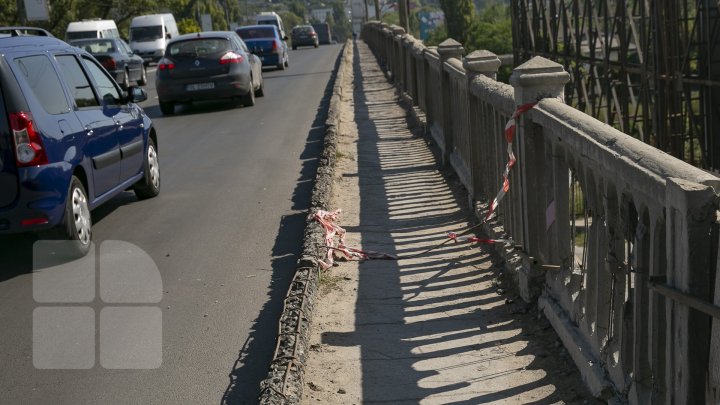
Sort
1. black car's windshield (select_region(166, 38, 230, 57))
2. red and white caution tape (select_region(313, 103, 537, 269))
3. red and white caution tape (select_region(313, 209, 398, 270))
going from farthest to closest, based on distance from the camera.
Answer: black car's windshield (select_region(166, 38, 230, 57)), red and white caution tape (select_region(313, 209, 398, 270)), red and white caution tape (select_region(313, 103, 537, 269))

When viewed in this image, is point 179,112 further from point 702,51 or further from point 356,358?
point 356,358

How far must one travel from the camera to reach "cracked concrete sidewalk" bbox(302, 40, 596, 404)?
5.18 meters

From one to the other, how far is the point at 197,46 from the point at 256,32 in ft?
62.2

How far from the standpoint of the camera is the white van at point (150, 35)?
48594mm

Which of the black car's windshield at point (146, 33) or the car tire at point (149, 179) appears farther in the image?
the black car's windshield at point (146, 33)

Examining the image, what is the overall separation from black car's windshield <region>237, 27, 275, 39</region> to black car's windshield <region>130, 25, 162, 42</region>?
9932mm

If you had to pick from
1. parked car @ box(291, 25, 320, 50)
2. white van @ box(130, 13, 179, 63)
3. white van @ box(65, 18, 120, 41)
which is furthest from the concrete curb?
parked car @ box(291, 25, 320, 50)

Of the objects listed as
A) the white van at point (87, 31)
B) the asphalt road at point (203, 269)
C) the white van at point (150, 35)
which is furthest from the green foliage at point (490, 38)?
the asphalt road at point (203, 269)

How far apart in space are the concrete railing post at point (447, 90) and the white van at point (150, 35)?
38.2 metres

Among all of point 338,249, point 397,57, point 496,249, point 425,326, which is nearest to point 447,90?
point 338,249

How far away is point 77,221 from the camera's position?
8.39 meters

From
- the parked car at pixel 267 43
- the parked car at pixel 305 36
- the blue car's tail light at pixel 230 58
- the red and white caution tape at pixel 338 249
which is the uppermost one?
the blue car's tail light at pixel 230 58

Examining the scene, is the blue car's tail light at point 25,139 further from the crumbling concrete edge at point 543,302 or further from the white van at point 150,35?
the white van at point 150,35

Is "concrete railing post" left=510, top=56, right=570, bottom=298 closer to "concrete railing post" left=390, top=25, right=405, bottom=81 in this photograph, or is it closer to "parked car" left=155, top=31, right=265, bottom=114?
"parked car" left=155, top=31, right=265, bottom=114
